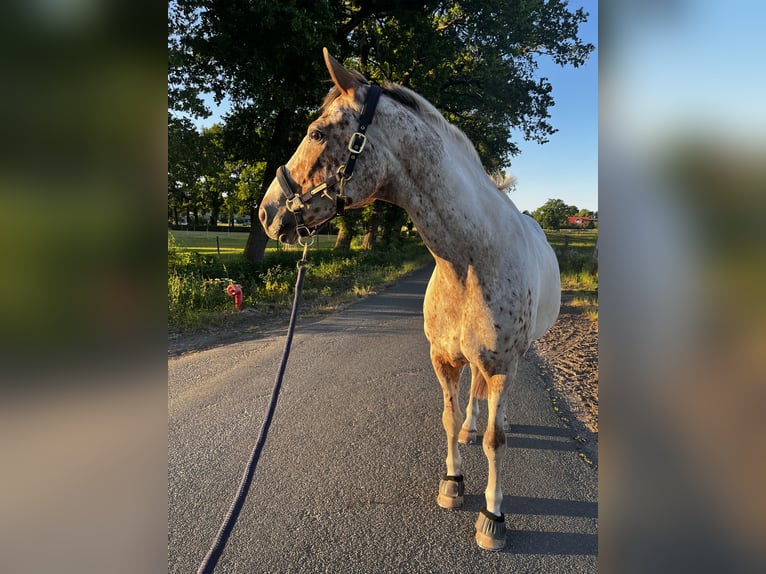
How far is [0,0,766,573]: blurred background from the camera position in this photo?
0.57 metres

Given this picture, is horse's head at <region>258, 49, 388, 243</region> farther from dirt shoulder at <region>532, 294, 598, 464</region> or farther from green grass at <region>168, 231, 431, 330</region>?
green grass at <region>168, 231, 431, 330</region>

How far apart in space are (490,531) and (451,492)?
38cm

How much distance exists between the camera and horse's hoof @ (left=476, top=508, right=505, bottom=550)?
230cm

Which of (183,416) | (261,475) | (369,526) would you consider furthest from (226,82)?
(369,526)

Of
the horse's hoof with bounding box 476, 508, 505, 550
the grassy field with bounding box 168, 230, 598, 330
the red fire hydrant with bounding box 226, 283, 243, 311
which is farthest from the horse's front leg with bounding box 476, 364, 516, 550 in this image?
the red fire hydrant with bounding box 226, 283, 243, 311

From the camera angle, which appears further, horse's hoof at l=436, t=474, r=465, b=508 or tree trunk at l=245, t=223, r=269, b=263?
tree trunk at l=245, t=223, r=269, b=263

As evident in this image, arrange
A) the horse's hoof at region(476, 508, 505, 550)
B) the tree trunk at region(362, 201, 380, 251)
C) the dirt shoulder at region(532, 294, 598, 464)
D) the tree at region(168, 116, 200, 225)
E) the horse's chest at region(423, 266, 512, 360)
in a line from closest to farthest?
the horse's chest at region(423, 266, 512, 360), the horse's hoof at region(476, 508, 505, 550), the dirt shoulder at region(532, 294, 598, 464), the tree at region(168, 116, 200, 225), the tree trunk at region(362, 201, 380, 251)

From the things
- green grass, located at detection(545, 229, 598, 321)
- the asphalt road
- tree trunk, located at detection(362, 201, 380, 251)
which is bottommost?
the asphalt road

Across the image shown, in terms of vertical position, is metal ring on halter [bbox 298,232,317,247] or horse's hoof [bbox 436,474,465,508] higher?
metal ring on halter [bbox 298,232,317,247]

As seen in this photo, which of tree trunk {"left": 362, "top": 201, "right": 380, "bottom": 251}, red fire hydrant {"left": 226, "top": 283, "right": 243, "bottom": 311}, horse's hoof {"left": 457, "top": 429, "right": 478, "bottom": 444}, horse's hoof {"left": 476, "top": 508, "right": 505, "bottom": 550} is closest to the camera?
horse's hoof {"left": 476, "top": 508, "right": 505, "bottom": 550}
